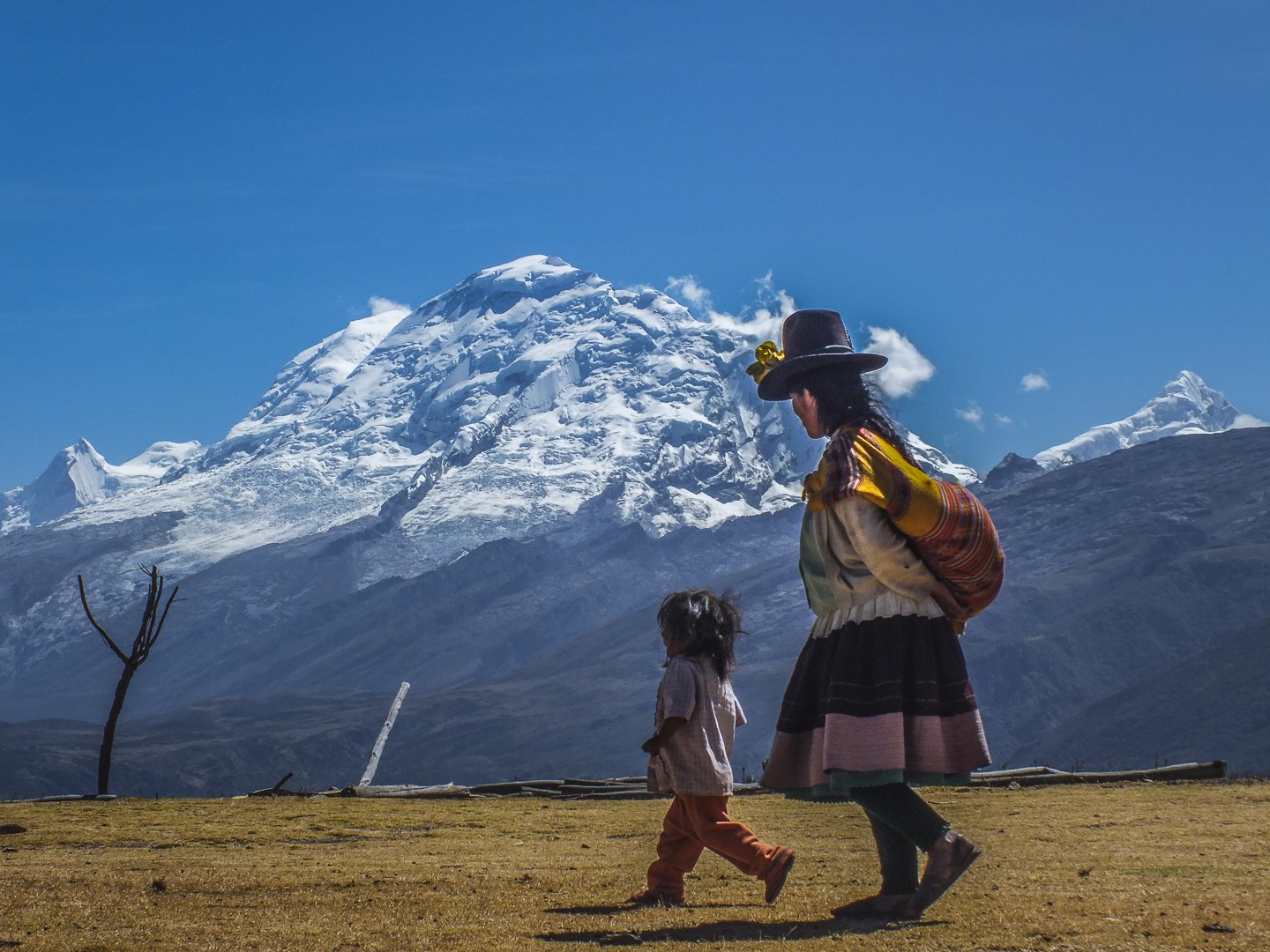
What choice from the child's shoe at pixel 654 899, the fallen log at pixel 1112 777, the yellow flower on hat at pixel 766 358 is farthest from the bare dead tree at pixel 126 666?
the yellow flower on hat at pixel 766 358

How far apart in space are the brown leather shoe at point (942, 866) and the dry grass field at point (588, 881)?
14cm

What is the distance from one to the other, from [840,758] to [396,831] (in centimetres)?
867

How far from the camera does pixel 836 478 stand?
8695mm

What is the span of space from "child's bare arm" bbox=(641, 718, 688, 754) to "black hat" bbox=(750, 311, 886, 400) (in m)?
2.29

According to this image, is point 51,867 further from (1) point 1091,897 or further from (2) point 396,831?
(1) point 1091,897

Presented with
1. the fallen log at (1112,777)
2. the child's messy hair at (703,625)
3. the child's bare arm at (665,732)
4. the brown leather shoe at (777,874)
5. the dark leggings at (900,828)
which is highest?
the child's messy hair at (703,625)

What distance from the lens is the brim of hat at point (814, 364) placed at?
9.42 metres

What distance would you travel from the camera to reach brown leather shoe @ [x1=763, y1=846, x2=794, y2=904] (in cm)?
905

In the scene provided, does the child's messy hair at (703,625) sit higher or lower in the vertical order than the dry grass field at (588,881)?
higher

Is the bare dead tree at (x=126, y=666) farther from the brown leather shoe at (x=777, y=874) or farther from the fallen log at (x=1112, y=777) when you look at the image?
the brown leather shoe at (x=777, y=874)

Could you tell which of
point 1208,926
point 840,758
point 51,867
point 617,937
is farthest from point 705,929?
point 51,867

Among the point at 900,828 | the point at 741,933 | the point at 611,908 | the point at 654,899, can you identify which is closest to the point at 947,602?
the point at 900,828

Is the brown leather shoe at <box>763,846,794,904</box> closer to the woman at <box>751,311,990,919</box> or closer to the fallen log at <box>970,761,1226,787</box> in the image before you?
the woman at <box>751,311,990,919</box>

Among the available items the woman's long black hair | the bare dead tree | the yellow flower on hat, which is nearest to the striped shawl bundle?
the woman's long black hair
